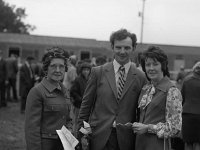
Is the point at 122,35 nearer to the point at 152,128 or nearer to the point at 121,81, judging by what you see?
the point at 121,81

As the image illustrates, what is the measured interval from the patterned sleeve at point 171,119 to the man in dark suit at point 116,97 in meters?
0.46

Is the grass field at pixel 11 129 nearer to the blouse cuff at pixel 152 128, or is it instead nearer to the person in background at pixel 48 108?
the person in background at pixel 48 108

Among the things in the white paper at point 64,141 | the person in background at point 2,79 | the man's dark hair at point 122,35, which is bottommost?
the person in background at point 2,79

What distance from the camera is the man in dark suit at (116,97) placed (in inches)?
145

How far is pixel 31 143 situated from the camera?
10.7 ft

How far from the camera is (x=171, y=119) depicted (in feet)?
10.6

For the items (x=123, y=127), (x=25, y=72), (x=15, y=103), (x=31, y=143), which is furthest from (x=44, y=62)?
(x=15, y=103)

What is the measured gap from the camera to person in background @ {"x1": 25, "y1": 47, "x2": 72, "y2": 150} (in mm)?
3309

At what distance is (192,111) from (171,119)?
3130 millimetres

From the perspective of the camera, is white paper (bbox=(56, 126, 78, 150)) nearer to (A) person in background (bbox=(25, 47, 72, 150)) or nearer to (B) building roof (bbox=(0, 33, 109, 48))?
(A) person in background (bbox=(25, 47, 72, 150))

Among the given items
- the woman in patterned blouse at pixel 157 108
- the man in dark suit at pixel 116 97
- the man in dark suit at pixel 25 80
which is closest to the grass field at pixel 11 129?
the man in dark suit at pixel 25 80

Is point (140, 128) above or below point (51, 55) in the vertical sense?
below

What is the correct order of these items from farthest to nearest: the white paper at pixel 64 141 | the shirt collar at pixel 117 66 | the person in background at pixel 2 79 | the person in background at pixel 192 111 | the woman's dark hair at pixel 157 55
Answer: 1. the person in background at pixel 2 79
2. the person in background at pixel 192 111
3. the shirt collar at pixel 117 66
4. the woman's dark hair at pixel 157 55
5. the white paper at pixel 64 141

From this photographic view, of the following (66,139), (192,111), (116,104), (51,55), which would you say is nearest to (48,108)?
(66,139)
